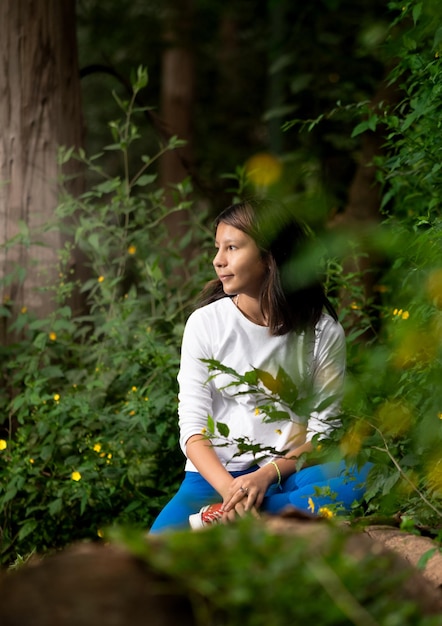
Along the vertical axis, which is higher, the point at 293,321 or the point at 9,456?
the point at 293,321

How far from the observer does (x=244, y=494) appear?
317 cm

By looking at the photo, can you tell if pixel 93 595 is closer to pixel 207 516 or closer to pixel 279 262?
pixel 207 516

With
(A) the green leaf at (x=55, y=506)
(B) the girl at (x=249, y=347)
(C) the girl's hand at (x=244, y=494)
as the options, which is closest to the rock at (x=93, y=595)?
(C) the girl's hand at (x=244, y=494)

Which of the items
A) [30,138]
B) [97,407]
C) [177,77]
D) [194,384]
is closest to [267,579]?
[194,384]

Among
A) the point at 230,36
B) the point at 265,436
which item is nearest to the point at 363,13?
A: the point at 230,36

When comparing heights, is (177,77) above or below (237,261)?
above

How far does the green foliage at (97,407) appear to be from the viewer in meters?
4.19

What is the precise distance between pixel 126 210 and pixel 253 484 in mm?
2231

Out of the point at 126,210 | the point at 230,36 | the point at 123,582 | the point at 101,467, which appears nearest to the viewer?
the point at 123,582

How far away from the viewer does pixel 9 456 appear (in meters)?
4.43

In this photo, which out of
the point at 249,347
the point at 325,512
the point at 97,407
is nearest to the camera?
the point at 325,512

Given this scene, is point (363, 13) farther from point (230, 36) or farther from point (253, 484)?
point (253, 484)

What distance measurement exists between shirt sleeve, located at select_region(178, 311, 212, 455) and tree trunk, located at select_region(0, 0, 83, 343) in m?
1.91

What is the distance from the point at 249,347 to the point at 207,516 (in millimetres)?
686
